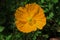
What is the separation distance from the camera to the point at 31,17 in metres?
2.13

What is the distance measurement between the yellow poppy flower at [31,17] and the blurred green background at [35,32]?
3.2 inches

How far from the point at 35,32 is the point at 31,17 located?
0.15 m

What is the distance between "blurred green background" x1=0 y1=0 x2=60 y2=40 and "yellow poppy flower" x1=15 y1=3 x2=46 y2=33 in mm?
82

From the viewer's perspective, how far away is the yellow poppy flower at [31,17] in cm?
210

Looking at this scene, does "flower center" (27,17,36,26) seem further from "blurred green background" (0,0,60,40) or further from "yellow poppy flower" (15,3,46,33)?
"blurred green background" (0,0,60,40)

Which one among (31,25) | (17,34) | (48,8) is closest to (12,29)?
(17,34)

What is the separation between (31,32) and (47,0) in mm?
336

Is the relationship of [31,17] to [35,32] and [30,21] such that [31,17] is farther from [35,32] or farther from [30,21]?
[35,32]

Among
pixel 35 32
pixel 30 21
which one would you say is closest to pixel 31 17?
pixel 30 21

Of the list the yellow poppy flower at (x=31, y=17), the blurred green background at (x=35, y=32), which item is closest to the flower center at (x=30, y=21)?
the yellow poppy flower at (x=31, y=17)

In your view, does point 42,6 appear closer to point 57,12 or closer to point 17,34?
point 57,12

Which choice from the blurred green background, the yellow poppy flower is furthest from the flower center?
the blurred green background

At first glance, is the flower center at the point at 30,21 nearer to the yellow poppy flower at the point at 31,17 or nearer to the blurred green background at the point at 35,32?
the yellow poppy flower at the point at 31,17

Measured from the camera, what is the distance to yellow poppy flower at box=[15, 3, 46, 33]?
2.10m
